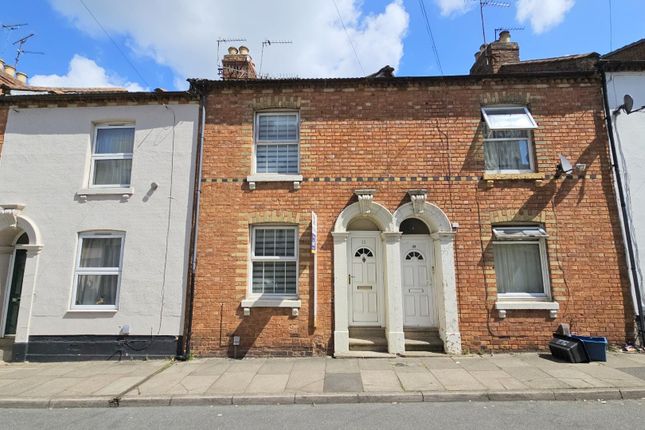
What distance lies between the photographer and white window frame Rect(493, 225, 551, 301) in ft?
26.0

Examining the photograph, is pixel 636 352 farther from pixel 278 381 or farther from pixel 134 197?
pixel 134 197

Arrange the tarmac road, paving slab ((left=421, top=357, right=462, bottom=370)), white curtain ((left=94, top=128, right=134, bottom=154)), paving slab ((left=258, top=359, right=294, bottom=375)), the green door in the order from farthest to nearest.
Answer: white curtain ((left=94, top=128, right=134, bottom=154)) < the green door < paving slab ((left=421, top=357, right=462, bottom=370)) < paving slab ((left=258, top=359, right=294, bottom=375)) < the tarmac road

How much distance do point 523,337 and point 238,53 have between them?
9734 mm

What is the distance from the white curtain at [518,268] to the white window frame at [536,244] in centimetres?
6

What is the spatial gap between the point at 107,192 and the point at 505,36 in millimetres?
11350

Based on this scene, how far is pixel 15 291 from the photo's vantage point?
8.79m

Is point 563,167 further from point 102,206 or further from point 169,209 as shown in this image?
point 102,206

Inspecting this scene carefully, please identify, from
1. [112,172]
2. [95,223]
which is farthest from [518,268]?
[112,172]

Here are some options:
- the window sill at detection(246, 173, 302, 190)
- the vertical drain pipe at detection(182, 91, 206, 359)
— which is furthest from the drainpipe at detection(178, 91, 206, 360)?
the window sill at detection(246, 173, 302, 190)

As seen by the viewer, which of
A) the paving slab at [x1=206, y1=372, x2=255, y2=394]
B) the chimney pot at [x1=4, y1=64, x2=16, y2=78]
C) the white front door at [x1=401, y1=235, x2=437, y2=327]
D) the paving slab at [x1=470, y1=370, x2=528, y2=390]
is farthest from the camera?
the chimney pot at [x1=4, y1=64, x2=16, y2=78]

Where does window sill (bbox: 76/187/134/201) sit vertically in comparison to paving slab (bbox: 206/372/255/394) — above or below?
above

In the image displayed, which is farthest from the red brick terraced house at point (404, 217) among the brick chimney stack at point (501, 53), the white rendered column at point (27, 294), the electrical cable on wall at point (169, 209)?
the white rendered column at point (27, 294)

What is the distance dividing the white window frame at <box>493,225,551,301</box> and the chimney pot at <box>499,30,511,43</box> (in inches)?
225

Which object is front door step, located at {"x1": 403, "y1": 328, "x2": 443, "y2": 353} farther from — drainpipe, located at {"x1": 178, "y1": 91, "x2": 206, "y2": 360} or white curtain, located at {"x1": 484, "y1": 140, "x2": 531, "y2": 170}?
drainpipe, located at {"x1": 178, "y1": 91, "x2": 206, "y2": 360}
